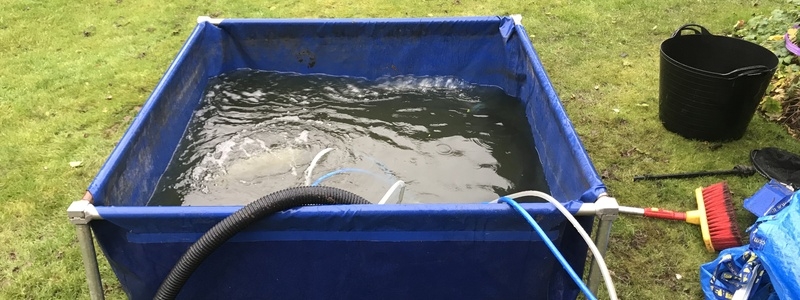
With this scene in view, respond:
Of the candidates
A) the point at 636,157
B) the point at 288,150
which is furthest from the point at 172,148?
the point at 636,157

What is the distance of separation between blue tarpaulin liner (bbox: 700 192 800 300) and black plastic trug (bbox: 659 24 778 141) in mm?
1080

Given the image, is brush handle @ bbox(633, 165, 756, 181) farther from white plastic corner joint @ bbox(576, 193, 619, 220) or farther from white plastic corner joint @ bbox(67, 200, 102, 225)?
white plastic corner joint @ bbox(67, 200, 102, 225)

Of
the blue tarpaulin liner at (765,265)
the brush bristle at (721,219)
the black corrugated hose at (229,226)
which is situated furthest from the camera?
the brush bristle at (721,219)

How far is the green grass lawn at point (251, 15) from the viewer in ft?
8.13

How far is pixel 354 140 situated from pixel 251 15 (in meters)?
2.71

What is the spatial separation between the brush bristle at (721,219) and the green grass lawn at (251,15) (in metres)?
0.08

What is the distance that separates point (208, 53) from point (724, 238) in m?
2.91

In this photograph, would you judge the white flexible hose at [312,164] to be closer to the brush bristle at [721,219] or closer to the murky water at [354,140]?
the murky water at [354,140]

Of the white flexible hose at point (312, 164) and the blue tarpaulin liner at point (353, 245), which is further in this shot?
the white flexible hose at point (312, 164)

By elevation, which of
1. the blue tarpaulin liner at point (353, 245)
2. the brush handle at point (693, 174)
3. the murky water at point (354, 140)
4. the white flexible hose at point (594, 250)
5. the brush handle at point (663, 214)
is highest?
the white flexible hose at point (594, 250)

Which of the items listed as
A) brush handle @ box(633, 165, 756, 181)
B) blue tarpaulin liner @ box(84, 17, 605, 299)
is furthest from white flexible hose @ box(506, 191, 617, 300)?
brush handle @ box(633, 165, 756, 181)

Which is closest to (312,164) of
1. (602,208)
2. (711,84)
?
(602,208)

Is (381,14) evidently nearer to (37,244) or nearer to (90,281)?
(37,244)

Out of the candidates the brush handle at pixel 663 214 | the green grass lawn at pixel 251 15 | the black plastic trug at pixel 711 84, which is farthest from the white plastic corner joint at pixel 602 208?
the black plastic trug at pixel 711 84
